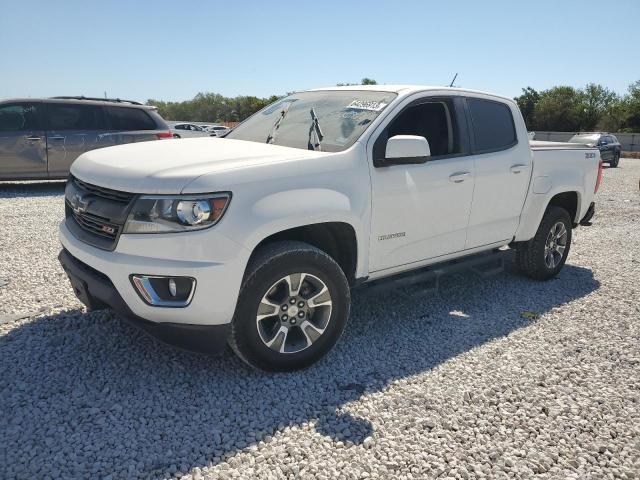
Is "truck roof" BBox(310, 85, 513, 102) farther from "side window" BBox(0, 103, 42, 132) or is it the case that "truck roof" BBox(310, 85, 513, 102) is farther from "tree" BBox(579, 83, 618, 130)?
"tree" BBox(579, 83, 618, 130)

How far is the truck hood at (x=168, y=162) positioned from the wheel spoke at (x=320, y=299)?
0.86 m

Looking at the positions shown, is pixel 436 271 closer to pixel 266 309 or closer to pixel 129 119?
pixel 266 309

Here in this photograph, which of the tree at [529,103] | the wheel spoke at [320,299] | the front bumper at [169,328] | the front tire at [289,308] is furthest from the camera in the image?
the tree at [529,103]

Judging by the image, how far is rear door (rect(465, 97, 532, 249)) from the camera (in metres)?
4.45

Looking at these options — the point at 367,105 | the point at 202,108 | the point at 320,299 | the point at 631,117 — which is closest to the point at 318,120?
the point at 367,105


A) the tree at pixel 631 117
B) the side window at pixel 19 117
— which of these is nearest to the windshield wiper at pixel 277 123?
the side window at pixel 19 117

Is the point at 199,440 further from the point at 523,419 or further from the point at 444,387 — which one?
the point at 523,419

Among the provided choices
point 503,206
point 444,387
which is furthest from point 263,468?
point 503,206

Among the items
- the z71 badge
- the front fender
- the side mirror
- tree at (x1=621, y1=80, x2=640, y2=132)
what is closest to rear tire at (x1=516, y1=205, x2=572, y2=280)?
Result: the z71 badge

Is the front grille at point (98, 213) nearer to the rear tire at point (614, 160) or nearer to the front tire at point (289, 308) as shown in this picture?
the front tire at point (289, 308)

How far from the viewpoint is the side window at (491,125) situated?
14.8 ft

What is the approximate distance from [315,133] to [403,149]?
0.68 meters

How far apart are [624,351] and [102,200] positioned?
3842 mm

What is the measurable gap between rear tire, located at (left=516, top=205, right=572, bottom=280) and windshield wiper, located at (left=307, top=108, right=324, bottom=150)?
2659 mm
